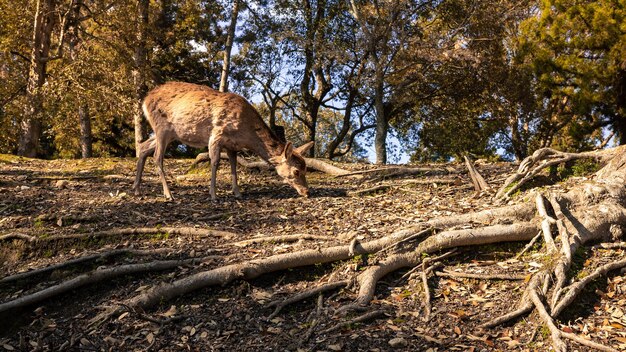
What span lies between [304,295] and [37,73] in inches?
582

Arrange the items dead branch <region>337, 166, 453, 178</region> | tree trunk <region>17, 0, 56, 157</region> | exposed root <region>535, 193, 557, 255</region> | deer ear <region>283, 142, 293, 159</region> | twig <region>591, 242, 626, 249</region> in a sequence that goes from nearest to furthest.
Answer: exposed root <region>535, 193, 557, 255</region> → twig <region>591, 242, 626, 249</region> → deer ear <region>283, 142, 293, 159</region> → dead branch <region>337, 166, 453, 178</region> → tree trunk <region>17, 0, 56, 157</region>

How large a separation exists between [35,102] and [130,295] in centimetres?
1222

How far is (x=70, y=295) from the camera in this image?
18.5 ft

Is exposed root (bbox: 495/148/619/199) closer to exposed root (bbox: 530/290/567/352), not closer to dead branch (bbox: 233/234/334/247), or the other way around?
exposed root (bbox: 530/290/567/352)

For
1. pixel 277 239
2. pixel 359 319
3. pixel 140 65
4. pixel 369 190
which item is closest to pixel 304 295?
pixel 359 319

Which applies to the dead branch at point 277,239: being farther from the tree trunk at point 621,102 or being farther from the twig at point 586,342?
the tree trunk at point 621,102

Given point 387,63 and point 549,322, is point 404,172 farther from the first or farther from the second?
point 387,63

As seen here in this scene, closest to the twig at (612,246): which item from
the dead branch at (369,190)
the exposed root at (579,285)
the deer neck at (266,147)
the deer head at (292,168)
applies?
the exposed root at (579,285)

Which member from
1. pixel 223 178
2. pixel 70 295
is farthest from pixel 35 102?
pixel 70 295

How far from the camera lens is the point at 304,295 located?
5230 millimetres

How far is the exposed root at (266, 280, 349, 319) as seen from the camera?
16.7 ft

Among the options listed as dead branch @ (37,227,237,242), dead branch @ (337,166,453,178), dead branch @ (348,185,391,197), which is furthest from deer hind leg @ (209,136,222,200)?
dead branch @ (337,166,453,178)

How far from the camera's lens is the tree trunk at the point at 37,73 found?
15312 mm

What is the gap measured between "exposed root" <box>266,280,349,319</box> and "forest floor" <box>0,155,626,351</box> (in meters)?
0.06
